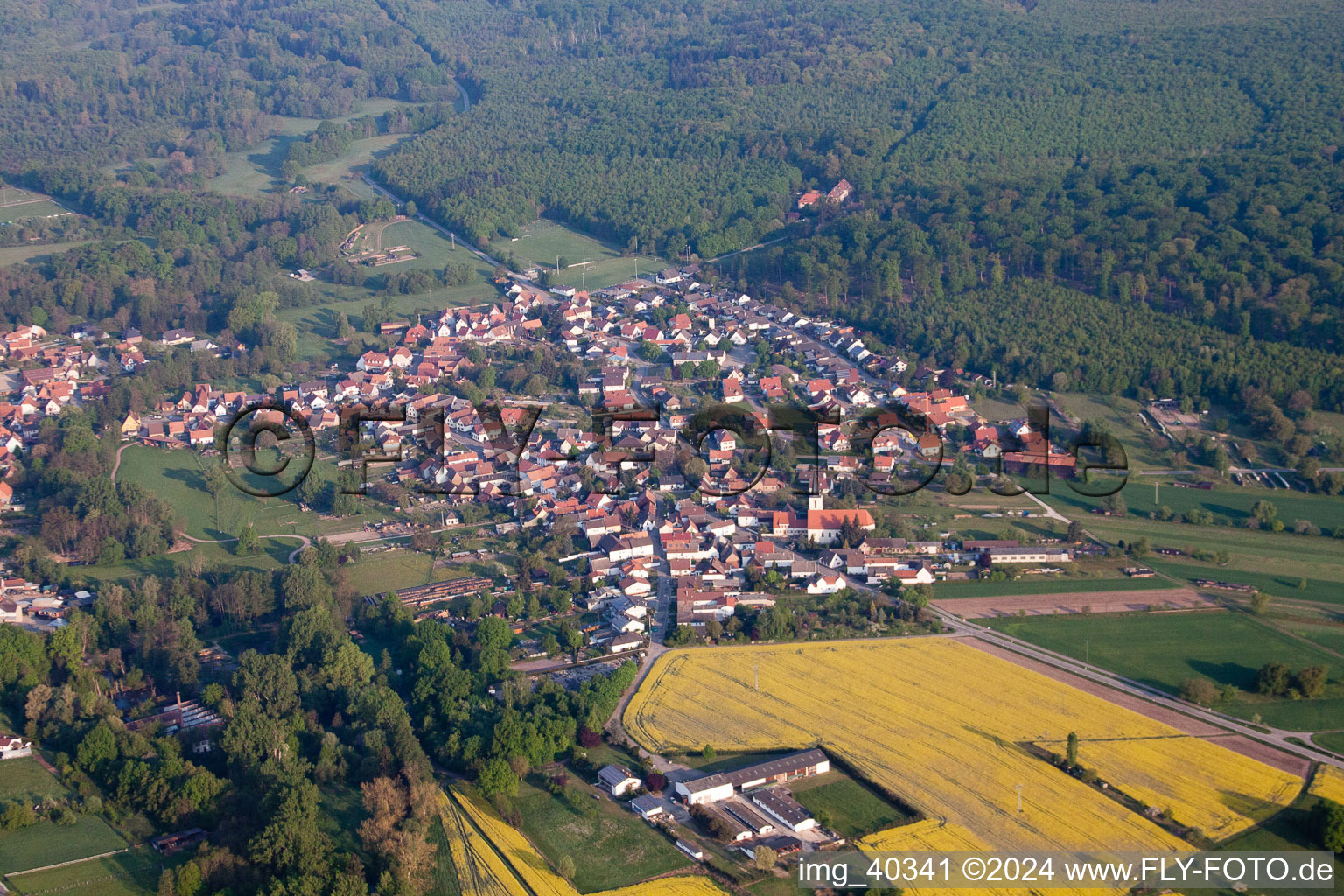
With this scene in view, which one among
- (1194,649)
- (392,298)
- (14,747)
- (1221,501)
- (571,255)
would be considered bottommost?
(14,747)

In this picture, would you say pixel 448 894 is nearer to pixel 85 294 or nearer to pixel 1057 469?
pixel 1057 469

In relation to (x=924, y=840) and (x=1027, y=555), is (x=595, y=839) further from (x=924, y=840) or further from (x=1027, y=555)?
(x=1027, y=555)

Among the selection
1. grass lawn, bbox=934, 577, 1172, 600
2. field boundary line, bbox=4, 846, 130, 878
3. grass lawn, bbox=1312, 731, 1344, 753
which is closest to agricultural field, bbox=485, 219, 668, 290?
grass lawn, bbox=934, 577, 1172, 600

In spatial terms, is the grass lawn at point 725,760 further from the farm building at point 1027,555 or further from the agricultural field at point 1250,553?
the agricultural field at point 1250,553

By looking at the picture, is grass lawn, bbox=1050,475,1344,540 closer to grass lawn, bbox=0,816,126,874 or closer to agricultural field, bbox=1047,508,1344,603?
agricultural field, bbox=1047,508,1344,603

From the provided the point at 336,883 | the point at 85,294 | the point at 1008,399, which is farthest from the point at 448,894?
the point at 85,294

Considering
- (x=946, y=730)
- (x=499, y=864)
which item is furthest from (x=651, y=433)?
(x=499, y=864)
